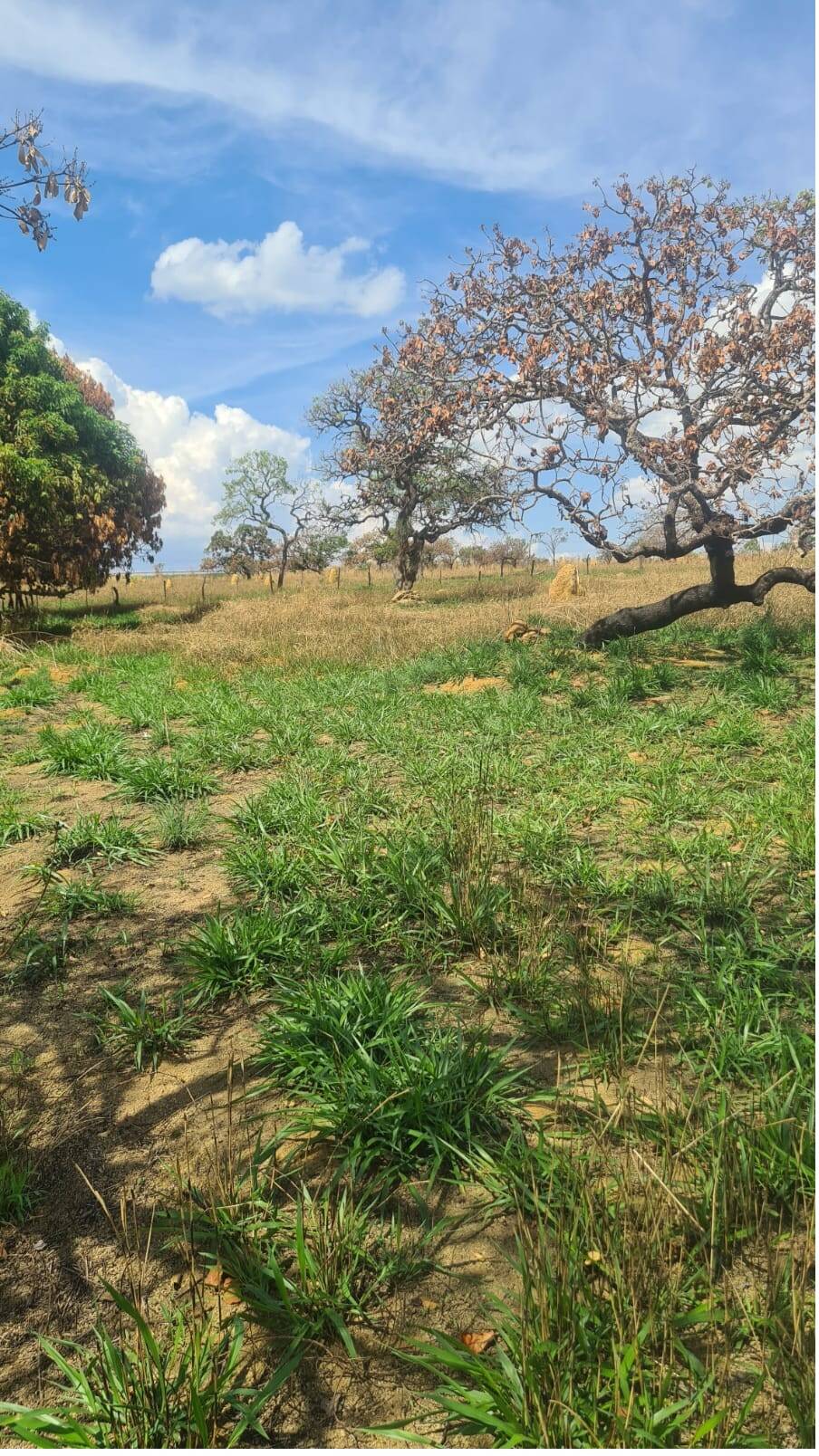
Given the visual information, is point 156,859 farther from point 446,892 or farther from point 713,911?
point 713,911

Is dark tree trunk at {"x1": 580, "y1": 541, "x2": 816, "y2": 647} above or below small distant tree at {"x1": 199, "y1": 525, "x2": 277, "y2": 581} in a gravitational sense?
below

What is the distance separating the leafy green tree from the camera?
18703 mm

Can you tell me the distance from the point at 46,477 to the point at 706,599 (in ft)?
51.1

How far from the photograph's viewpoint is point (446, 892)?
4.09 meters

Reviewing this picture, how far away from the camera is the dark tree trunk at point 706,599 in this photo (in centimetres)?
1165

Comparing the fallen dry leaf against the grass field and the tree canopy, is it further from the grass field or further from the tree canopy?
the tree canopy

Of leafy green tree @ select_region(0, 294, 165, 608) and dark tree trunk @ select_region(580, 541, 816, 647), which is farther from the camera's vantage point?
leafy green tree @ select_region(0, 294, 165, 608)

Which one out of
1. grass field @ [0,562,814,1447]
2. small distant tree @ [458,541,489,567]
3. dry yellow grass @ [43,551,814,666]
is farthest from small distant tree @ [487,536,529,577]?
grass field @ [0,562,814,1447]

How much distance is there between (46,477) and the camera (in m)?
18.8

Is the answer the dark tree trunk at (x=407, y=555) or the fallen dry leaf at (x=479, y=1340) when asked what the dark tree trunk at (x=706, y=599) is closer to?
the fallen dry leaf at (x=479, y=1340)

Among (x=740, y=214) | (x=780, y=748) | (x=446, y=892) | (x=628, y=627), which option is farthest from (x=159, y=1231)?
(x=740, y=214)

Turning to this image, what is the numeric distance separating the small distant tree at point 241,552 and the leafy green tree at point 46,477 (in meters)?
25.8

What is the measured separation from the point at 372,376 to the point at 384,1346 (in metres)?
28.5

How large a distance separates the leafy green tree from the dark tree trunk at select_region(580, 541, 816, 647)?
14.2m
